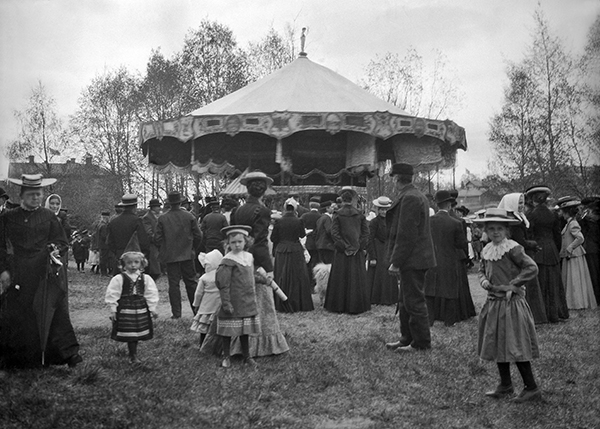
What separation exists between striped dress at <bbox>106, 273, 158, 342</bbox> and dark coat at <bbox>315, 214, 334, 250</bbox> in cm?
540

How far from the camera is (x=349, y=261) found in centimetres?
982

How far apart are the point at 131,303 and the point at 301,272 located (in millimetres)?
4329

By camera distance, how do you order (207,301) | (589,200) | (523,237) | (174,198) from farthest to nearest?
(589,200)
(174,198)
(523,237)
(207,301)

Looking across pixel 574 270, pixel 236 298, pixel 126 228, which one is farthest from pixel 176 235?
pixel 574 270

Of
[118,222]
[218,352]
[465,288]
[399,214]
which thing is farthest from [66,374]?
[465,288]

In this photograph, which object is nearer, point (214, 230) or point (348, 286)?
point (348, 286)

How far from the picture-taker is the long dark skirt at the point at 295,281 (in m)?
9.85

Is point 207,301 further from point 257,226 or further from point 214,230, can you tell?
point 214,230

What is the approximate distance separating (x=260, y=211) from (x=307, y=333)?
1986mm

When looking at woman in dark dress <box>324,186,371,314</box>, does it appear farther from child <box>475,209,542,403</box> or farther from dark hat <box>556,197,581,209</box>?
child <box>475,209,542,403</box>

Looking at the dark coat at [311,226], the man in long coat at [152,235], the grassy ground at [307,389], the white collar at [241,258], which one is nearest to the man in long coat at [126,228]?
the man in long coat at [152,235]

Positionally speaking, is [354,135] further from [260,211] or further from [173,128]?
[260,211]

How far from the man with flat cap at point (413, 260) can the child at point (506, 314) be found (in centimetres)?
151

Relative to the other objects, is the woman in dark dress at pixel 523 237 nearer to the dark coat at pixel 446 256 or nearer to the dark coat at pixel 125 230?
the dark coat at pixel 446 256
